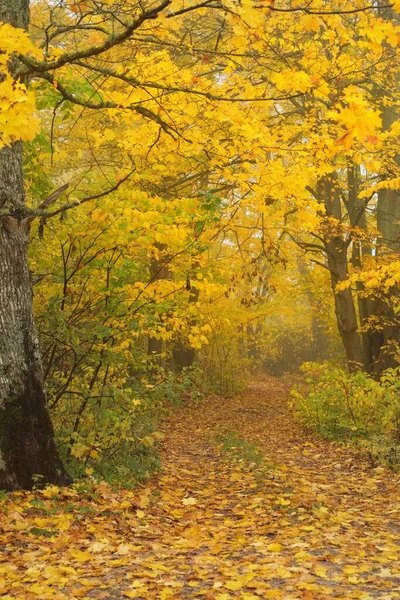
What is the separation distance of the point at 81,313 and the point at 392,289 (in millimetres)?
8187

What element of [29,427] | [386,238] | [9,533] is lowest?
[9,533]

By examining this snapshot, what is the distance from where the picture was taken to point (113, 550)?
518 centimetres

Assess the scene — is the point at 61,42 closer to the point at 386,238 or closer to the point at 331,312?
the point at 386,238

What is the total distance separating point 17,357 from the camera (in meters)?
6.14

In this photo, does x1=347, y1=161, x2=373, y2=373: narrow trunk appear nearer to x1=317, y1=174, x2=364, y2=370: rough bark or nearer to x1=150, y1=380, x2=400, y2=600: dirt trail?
x1=317, y1=174, x2=364, y2=370: rough bark

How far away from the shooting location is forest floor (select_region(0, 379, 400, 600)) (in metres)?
4.31

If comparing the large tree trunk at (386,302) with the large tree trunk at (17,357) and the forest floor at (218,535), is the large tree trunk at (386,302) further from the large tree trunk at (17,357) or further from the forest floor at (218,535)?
the large tree trunk at (17,357)

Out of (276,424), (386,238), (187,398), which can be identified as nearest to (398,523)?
(276,424)

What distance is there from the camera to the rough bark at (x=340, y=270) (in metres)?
14.3

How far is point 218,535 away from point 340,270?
958 cm

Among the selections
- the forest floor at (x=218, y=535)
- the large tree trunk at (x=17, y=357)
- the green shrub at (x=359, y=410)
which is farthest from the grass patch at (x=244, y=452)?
the large tree trunk at (x=17, y=357)

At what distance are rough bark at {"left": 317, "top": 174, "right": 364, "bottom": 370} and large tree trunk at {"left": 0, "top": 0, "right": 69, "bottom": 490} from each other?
29.2 feet

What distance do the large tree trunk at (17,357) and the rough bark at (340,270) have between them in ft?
29.2

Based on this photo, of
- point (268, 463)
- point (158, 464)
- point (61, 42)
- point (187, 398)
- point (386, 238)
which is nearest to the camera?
point (158, 464)
